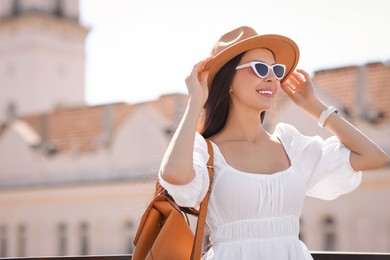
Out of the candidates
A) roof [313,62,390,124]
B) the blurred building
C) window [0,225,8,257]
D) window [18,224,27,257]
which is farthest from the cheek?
window [0,225,8,257]

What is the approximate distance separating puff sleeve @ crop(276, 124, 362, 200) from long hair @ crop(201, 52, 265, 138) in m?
0.32

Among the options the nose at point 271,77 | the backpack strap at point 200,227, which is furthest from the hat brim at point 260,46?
the backpack strap at point 200,227

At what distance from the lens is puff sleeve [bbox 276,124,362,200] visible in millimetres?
3484

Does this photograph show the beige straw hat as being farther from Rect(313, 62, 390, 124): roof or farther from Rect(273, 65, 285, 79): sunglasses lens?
Rect(313, 62, 390, 124): roof

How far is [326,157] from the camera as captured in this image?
138 inches

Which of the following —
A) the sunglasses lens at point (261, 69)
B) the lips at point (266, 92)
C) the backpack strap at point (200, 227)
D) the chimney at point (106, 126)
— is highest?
the sunglasses lens at point (261, 69)

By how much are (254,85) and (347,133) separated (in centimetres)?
49

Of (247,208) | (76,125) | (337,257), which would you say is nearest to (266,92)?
(247,208)

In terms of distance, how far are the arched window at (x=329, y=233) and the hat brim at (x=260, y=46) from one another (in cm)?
1751

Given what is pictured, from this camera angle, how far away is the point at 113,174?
25359 millimetres

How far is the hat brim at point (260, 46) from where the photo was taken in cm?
332

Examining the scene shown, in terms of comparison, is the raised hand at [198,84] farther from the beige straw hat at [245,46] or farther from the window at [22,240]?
the window at [22,240]

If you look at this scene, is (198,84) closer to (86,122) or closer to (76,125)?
(86,122)

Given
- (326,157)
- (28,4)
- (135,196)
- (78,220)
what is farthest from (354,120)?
(28,4)
